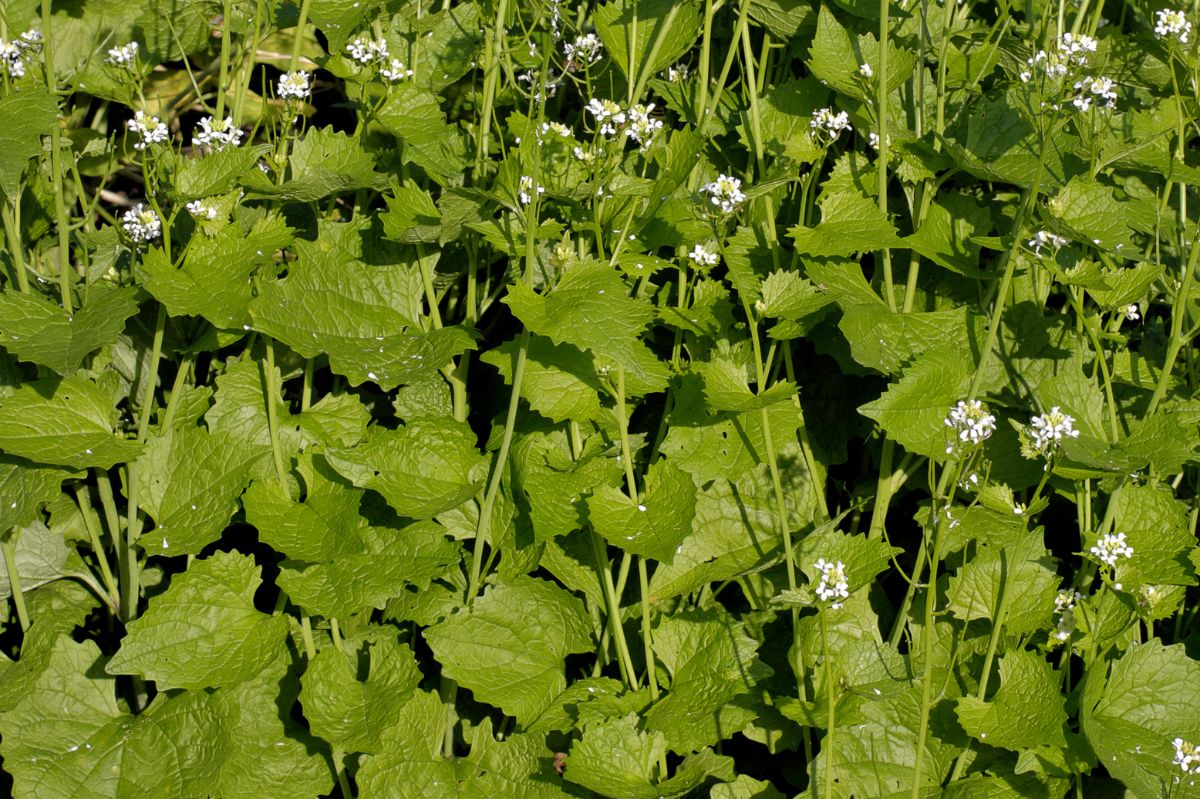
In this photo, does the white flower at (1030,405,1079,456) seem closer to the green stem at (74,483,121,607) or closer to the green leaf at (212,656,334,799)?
the green leaf at (212,656,334,799)

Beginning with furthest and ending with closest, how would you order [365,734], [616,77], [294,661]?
[616,77]
[294,661]
[365,734]

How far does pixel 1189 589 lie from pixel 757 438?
1.43 m

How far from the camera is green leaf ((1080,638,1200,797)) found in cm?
276

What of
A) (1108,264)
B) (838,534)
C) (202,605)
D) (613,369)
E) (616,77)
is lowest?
(202,605)

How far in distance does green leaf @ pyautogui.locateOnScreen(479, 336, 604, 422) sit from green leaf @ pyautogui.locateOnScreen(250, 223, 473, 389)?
13 cm

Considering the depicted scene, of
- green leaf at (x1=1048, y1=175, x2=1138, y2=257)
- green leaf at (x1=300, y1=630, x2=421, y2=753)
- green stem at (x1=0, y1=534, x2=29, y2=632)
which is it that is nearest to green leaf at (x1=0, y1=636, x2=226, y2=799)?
green stem at (x1=0, y1=534, x2=29, y2=632)

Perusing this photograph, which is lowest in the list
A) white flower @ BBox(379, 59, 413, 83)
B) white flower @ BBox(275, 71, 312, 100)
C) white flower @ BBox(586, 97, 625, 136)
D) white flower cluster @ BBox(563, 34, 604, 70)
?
white flower @ BBox(275, 71, 312, 100)

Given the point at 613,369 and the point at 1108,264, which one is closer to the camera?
the point at 613,369

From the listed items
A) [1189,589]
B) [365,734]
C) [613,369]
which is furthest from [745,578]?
[1189,589]

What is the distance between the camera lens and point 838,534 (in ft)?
9.80

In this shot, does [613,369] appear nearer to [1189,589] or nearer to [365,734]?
[365,734]

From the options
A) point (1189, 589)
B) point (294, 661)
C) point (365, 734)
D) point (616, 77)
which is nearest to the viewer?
point (365, 734)

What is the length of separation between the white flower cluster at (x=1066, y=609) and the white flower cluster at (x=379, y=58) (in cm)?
231

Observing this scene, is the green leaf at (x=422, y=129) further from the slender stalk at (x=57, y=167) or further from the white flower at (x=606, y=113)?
the slender stalk at (x=57, y=167)
